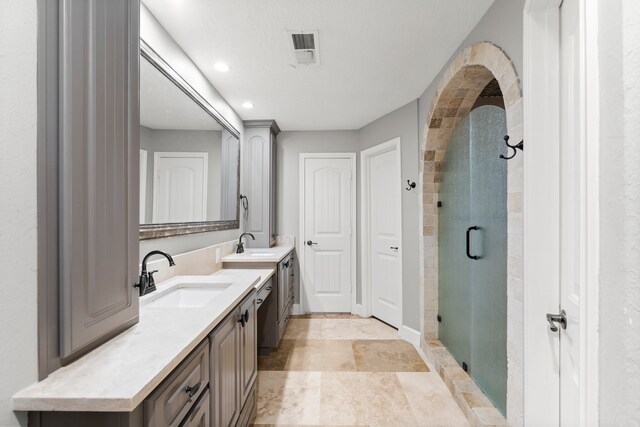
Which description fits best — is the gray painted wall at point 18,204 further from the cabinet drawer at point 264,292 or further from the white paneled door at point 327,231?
the white paneled door at point 327,231

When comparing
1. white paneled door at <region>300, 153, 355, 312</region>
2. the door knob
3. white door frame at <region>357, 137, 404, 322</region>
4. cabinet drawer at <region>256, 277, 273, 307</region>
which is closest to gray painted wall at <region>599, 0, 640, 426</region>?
the door knob

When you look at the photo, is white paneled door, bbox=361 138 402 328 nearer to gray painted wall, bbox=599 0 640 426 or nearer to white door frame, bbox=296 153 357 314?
white door frame, bbox=296 153 357 314

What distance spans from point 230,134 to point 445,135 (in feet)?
7.02

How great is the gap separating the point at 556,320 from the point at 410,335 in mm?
1912

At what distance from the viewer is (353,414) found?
187 centimetres

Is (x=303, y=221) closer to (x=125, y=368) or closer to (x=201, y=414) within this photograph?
(x=201, y=414)

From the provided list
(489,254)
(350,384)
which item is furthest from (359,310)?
(489,254)

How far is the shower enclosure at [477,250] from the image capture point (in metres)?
1.72

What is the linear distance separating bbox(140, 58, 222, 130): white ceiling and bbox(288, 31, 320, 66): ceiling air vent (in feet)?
2.80

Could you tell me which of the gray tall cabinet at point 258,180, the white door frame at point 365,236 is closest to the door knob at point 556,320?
the white door frame at point 365,236

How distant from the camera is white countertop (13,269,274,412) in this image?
65 cm

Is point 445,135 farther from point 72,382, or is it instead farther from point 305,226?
point 72,382

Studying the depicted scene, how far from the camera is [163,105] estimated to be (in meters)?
1.80

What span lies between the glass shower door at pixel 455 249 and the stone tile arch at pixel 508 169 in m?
0.09
